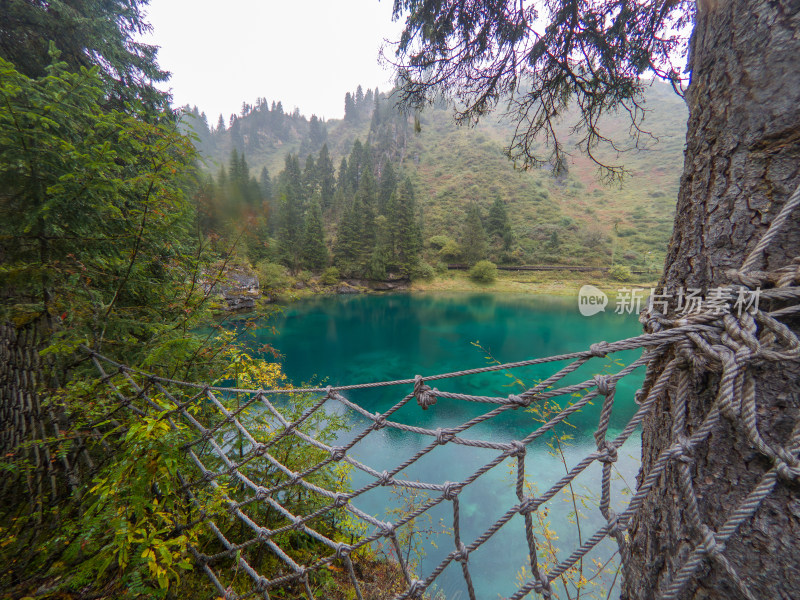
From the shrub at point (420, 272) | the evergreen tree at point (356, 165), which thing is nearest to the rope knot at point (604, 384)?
the shrub at point (420, 272)

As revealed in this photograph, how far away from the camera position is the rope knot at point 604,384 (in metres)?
0.73

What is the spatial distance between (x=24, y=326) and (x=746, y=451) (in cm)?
281

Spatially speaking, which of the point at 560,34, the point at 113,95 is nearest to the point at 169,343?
the point at 560,34

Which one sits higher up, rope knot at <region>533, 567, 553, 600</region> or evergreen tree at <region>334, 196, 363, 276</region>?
evergreen tree at <region>334, 196, 363, 276</region>

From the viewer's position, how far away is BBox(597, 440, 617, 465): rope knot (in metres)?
0.73

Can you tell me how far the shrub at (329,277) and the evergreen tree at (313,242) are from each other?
115 centimetres

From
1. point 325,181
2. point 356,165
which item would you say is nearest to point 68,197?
point 325,181

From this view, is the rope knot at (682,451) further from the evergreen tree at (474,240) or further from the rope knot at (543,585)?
the evergreen tree at (474,240)

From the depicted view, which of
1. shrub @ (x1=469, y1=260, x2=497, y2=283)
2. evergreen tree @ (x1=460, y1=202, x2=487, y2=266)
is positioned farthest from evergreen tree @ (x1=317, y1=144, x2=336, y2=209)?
shrub @ (x1=469, y1=260, x2=497, y2=283)

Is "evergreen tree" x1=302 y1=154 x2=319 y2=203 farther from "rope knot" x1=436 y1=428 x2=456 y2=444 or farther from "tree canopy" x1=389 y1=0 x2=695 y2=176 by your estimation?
"rope knot" x1=436 y1=428 x2=456 y2=444

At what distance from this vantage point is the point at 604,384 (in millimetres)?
750

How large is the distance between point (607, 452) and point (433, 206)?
147 feet

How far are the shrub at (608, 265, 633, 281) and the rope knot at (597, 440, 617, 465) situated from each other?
3097cm

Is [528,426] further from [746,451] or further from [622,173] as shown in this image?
[746,451]
